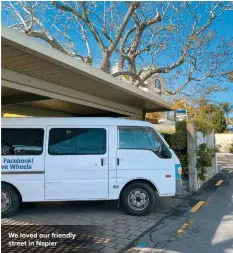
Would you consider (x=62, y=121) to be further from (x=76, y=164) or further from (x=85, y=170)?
(x=85, y=170)

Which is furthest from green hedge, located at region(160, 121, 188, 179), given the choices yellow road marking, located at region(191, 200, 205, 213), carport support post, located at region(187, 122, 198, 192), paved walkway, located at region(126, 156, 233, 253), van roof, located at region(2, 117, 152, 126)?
van roof, located at region(2, 117, 152, 126)

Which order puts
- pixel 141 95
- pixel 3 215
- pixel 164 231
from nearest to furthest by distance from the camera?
pixel 164 231
pixel 3 215
pixel 141 95

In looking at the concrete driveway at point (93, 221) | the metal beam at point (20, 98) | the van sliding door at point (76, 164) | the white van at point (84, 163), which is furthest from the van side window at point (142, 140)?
the metal beam at point (20, 98)

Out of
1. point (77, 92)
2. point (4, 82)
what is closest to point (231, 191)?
point (77, 92)

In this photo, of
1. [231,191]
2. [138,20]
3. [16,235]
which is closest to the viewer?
[16,235]

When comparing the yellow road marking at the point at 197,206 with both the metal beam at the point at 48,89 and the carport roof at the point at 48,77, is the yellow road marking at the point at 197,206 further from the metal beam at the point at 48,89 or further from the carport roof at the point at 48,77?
the metal beam at the point at 48,89

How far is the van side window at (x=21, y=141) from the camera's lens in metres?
6.29

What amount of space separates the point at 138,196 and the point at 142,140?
1.21m

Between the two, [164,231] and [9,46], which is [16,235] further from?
[9,46]

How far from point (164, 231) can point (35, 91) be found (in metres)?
3.78

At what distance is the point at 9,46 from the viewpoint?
4.36 m

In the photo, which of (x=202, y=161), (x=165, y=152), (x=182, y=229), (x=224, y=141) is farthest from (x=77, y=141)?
(x=224, y=141)

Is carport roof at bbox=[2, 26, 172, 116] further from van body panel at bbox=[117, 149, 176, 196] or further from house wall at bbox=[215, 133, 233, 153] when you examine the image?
house wall at bbox=[215, 133, 233, 153]

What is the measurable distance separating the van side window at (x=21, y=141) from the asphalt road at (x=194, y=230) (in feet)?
9.47
